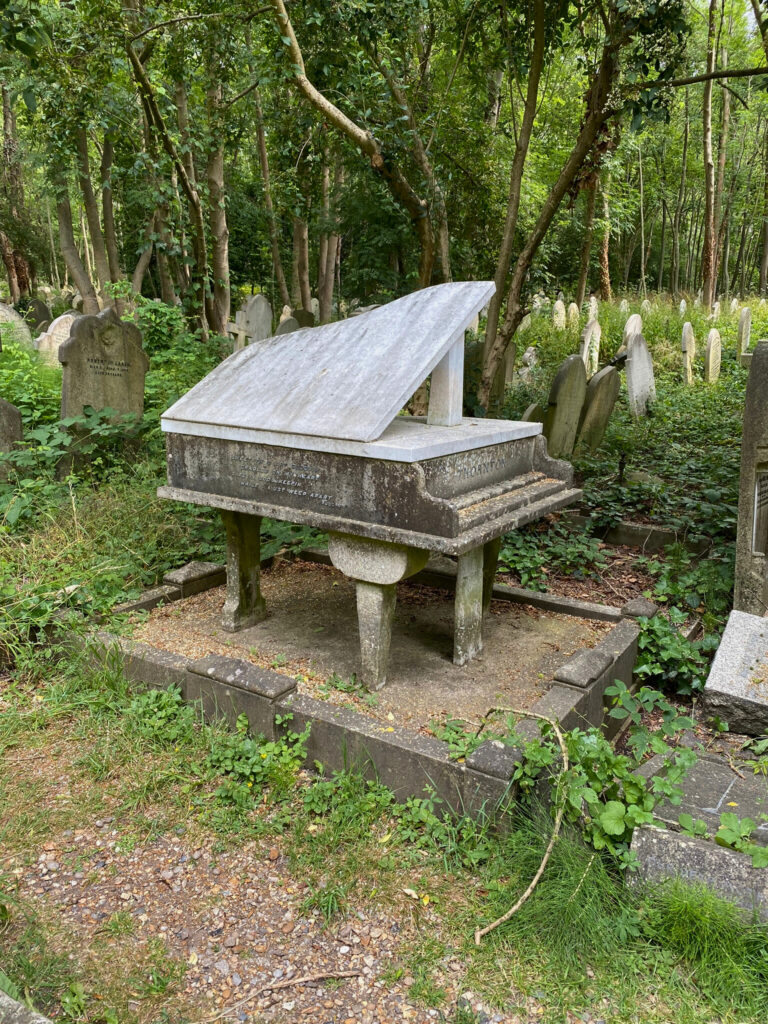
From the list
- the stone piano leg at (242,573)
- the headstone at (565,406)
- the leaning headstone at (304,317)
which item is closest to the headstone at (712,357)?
the headstone at (565,406)

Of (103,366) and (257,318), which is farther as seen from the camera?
(257,318)

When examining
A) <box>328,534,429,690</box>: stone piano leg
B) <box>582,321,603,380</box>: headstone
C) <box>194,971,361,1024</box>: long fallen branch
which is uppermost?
<box>582,321,603,380</box>: headstone

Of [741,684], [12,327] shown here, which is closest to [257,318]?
[12,327]

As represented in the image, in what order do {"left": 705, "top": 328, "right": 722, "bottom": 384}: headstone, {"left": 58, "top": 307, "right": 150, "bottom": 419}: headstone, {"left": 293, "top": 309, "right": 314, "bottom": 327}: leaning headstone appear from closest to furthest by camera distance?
1. {"left": 58, "top": 307, "right": 150, "bottom": 419}: headstone
2. {"left": 705, "top": 328, "right": 722, "bottom": 384}: headstone
3. {"left": 293, "top": 309, "right": 314, "bottom": 327}: leaning headstone

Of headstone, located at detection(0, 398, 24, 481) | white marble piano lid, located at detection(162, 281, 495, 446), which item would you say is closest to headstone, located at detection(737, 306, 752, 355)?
white marble piano lid, located at detection(162, 281, 495, 446)

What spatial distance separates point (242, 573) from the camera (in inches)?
161

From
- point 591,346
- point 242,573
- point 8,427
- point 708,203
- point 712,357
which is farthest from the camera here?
point 708,203

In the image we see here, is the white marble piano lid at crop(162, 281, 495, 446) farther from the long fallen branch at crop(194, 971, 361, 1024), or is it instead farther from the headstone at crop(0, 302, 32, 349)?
the headstone at crop(0, 302, 32, 349)

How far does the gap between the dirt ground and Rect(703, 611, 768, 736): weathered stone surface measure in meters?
0.69

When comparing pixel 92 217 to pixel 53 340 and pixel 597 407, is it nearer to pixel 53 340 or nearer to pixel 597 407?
pixel 53 340

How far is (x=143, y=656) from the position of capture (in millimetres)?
3557

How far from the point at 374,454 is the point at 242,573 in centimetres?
151

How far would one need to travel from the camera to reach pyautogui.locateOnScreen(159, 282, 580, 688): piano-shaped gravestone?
296 centimetres

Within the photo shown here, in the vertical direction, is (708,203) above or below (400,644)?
above
